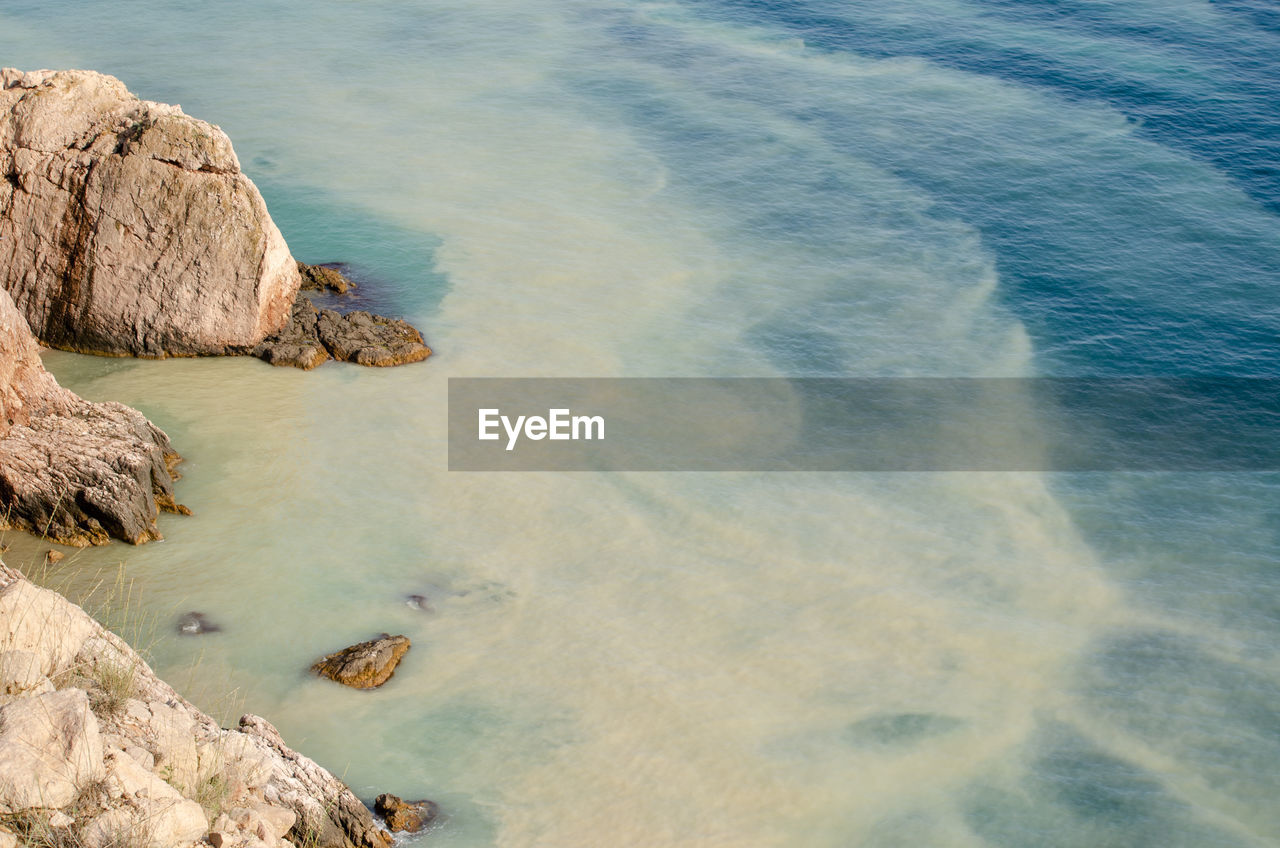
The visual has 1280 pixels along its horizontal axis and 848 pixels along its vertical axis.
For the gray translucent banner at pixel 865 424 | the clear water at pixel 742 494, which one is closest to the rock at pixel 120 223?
the clear water at pixel 742 494

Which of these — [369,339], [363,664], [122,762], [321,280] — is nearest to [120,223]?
[321,280]

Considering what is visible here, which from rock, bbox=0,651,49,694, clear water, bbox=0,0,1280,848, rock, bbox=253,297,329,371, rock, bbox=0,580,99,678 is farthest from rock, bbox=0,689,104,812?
rock, bbox=253,297,329,371

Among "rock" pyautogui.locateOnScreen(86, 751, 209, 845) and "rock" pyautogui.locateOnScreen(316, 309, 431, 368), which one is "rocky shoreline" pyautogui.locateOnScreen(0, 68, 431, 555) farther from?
"rock" pyautogui.locateOnScreen(86, 751, 209, 845)

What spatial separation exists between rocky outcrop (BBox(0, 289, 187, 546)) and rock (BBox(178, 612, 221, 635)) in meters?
1.94

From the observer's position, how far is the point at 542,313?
27.9 metres

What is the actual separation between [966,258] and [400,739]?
21.8 meters

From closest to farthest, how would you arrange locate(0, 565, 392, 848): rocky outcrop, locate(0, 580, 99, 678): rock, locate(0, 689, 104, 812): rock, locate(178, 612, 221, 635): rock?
locate(0, 689, 104, 812): rock, locate(0, 565, 392, 848): rocky outcrop, locate(0, 580, 99, 678): rock, locate(178, 612, 221, 635): rock

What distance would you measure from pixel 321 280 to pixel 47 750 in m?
18.6

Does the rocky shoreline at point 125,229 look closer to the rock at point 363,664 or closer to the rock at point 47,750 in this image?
the rock at point 363,664

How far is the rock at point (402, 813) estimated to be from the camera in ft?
46.6

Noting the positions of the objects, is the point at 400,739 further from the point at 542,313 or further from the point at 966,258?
the point at 966,258

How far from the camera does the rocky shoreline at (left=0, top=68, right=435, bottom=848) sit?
31.7 ft

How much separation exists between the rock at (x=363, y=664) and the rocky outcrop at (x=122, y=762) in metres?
2.81

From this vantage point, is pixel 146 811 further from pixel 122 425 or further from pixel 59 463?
pixel 122 425
